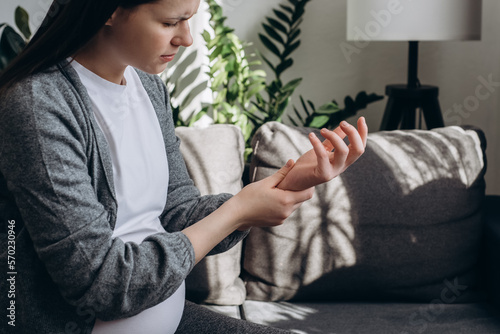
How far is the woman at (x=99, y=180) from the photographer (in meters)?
0.82

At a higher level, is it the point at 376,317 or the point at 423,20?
the point at 423,20

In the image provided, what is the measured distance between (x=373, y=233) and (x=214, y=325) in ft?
2.21

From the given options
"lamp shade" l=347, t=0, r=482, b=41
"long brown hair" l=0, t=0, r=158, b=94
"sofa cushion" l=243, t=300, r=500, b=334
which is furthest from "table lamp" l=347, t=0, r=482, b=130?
"long brown hair" l=0, t=0, r=158, b=94

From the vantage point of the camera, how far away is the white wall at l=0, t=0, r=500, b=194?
2414 mm

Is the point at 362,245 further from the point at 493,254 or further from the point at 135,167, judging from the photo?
the point at 135,167

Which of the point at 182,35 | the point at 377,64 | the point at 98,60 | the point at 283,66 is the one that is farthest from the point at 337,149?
the point at 377,64

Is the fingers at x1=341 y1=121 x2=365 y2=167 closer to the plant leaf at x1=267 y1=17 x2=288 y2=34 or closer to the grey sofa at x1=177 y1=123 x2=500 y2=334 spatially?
the grey sofa at x1=177 y1=123 x2=500 y2=334

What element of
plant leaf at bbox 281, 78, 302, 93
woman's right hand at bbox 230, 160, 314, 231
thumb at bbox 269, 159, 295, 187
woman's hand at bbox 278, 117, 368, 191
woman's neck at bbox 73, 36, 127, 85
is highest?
woman's neck at bbox 73, 36, 127, 85

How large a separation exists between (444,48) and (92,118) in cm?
192

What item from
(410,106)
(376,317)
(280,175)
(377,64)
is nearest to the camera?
(280,175)

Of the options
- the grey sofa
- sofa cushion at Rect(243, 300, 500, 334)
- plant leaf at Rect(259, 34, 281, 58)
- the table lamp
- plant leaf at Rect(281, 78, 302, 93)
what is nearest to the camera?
sofa cushion at Rect(243, 300, 500, 334)

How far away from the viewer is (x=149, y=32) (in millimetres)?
895

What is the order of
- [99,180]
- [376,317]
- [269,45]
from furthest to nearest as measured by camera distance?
1. [269,45]
2. [376,317]
3. [99,180]

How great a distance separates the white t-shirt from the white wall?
143cm
